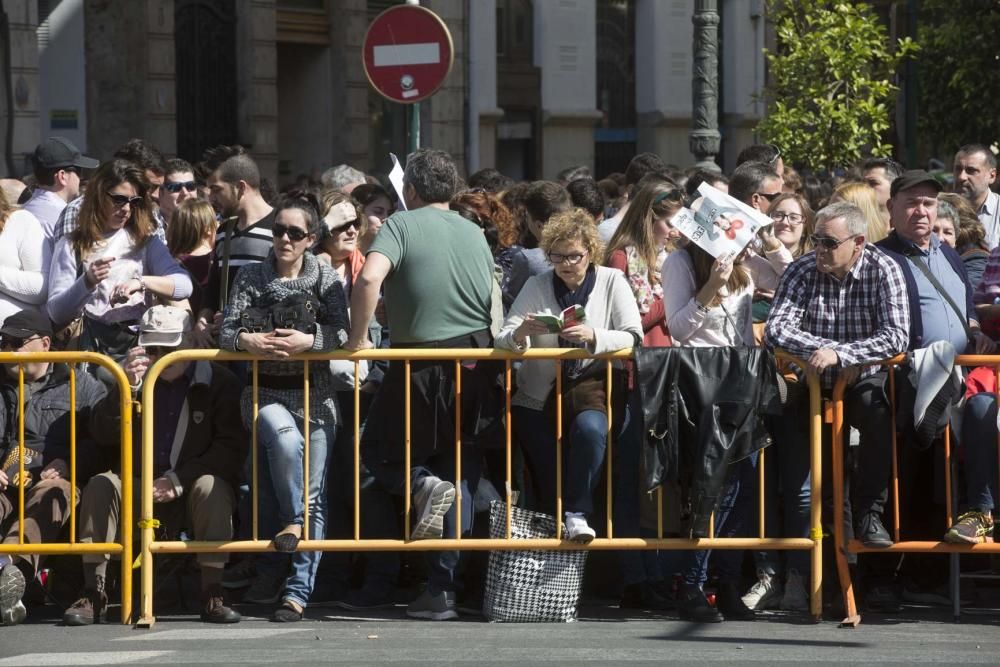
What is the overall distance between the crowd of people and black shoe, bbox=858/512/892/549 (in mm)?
14

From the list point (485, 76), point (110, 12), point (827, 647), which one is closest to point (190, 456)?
point (827, 647)

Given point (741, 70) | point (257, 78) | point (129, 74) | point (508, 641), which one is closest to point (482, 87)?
point (257, 78)

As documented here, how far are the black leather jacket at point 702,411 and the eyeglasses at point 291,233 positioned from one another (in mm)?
1647

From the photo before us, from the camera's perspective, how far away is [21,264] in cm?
934

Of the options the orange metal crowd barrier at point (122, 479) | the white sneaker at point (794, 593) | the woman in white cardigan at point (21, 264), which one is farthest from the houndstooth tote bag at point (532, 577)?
the woman in white cardigan at point (21, 264)

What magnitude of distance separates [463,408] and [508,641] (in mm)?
1150

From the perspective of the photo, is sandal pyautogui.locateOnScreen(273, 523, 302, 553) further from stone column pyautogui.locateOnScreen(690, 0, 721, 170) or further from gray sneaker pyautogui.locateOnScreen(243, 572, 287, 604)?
stone column pyautogui.locateOnScreen(690, 0, 721, 170)

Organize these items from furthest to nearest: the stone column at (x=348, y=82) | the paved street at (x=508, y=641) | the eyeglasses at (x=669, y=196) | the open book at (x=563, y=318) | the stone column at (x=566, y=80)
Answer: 1. the stone column at (x=566, y=80)
2. the stone column at (x=348, y=82)
3. the eyeglasses at (x=669, y=196)
4. the open book at (x=563, y=318)
5. the paved street at (x=508, y=641)

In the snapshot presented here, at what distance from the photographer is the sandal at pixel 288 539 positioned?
317 inches

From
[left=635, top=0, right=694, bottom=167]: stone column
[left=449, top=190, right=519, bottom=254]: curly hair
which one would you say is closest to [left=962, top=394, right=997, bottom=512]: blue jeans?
[left=449, top=190, right=519, bottom=254]: curly hair

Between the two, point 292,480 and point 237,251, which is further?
point 237,251

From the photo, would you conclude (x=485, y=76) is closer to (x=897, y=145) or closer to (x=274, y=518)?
(x=897, y=145)

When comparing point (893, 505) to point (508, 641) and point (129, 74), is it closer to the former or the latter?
point (508, 641)

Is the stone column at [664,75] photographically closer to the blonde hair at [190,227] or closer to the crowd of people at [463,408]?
the blonde hair at [190,227]
